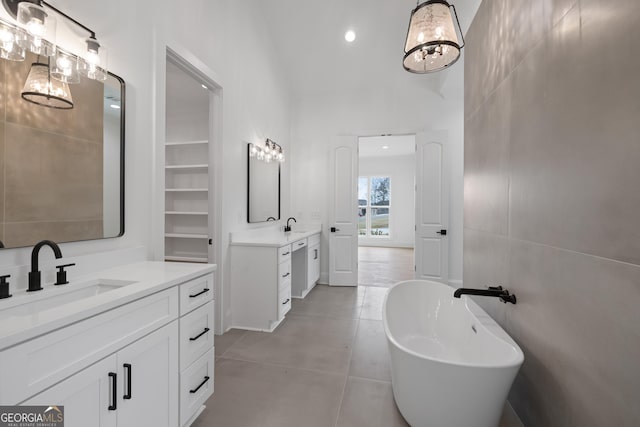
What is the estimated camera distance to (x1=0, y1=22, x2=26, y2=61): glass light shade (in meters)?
1.13

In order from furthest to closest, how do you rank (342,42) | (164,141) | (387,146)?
(387,146) → (342,42) → (164,141)

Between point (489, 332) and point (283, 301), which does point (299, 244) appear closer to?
point (283, 301)

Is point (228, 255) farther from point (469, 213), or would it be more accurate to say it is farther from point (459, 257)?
point (459, 257)

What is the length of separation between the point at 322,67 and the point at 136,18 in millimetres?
3102

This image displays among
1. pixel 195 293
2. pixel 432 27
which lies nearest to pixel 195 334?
pixel 195 293

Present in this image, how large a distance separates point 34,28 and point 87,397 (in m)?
1.48

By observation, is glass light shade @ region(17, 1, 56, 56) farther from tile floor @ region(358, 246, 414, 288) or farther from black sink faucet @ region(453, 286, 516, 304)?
tile floor @ region(358, 246, 414, 288)

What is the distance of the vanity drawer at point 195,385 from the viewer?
1429mm

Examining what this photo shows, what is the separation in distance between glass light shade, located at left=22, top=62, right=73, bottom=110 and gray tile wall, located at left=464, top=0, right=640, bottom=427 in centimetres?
221

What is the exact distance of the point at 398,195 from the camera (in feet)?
30.0

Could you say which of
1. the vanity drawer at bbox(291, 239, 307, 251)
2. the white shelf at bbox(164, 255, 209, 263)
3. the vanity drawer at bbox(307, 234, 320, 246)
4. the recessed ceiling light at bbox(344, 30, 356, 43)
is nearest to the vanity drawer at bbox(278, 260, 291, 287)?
the vanity drawer at bbox(291, 239, 307, 251)

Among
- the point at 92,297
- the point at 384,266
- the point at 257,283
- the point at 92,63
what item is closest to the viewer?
the point at 92,297

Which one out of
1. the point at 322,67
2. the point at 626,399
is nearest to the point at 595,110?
the point at 626,399

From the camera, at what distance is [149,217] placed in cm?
191
